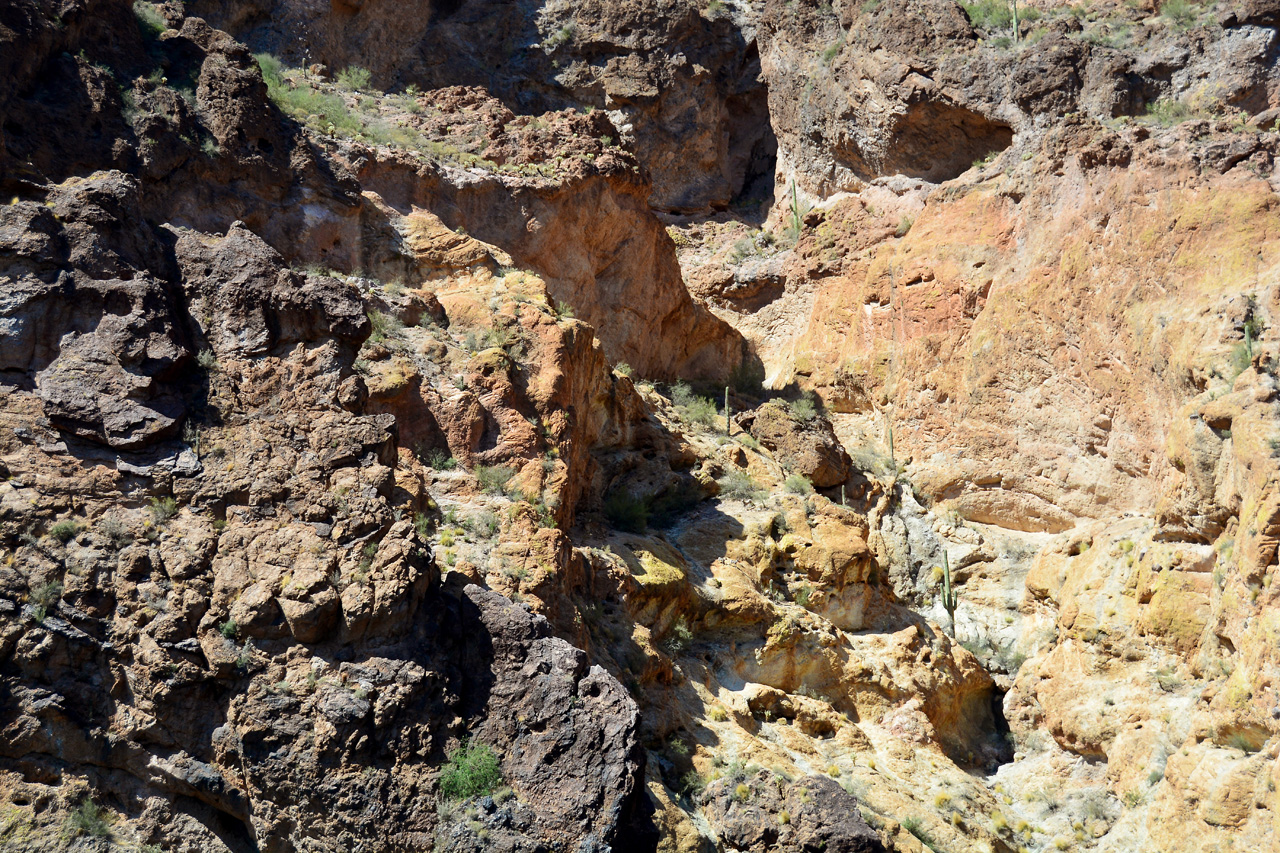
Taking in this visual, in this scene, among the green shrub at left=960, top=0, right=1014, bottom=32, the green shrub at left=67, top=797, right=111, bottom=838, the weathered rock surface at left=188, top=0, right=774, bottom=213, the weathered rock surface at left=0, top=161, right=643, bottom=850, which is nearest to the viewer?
the green shrub at left=67, top=797, right=111, bottom=838

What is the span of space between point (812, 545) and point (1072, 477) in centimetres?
481

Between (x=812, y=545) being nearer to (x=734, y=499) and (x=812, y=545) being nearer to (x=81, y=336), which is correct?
(x=734, y=499)

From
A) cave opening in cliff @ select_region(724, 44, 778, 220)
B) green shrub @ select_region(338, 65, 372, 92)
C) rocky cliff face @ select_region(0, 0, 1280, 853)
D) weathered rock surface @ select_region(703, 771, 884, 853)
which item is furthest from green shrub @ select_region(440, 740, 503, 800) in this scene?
cave opening in cliff @ select_region(724, 44, 778, 220)

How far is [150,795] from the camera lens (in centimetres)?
979

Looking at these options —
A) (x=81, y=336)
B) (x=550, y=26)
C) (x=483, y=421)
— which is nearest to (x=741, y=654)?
(x=483, y=421)

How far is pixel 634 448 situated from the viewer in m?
17.1

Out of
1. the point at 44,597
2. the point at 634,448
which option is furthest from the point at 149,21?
the point at 44,597

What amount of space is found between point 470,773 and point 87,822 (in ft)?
10.1

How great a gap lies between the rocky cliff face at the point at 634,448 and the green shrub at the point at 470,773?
37mm

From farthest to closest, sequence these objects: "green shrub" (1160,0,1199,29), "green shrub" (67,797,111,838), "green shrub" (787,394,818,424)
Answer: "green shrub" (1160,0,1199,29) < "green shrub" (787,394,818,424) < "green shrub" (67,797,111,838)

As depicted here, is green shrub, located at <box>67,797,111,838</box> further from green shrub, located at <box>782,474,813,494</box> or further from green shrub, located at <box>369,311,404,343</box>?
green shrub, located at <box>782,474,813,494</box>

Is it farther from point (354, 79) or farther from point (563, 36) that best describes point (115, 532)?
point (563, 36)

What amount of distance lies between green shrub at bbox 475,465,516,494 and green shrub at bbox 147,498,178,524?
A: 3.56 meters

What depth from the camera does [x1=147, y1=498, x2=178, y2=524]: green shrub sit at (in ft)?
35.5
